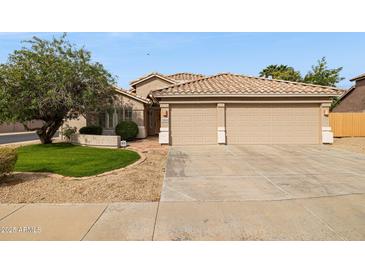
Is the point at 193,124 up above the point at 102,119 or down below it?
below

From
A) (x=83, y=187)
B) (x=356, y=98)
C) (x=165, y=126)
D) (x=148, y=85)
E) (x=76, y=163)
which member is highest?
(x=148, y=85)

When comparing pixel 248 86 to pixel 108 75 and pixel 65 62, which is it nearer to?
pixel 108 75

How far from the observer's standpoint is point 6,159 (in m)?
6.40

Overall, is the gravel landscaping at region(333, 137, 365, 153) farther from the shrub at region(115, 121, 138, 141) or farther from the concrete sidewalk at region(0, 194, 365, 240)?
the shrub at region(115, 121, 138, 141)

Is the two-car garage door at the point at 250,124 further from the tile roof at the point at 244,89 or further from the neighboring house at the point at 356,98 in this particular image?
the neighboring house at the point at 356,98

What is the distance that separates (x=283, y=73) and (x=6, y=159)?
35488 mm

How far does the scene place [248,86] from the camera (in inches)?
620

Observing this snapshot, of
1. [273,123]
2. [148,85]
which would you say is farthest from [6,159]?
[148,85]

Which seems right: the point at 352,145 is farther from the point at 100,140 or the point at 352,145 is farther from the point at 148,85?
the point at 148,85

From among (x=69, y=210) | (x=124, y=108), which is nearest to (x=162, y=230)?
Answer: (x=69, y=210)

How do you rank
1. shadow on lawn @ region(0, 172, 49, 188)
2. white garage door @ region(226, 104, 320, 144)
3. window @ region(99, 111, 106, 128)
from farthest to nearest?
1. window @ region(99, 111, 106, 128)
2. white garage door @ region(226, 104, 320, 144)
3. shadow on lawn @ region(0, 172, 49, 188)

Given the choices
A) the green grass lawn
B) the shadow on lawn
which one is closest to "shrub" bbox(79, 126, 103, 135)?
the green grass lawn

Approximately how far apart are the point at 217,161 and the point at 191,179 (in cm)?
294

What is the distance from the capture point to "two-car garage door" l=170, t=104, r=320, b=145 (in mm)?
14984
